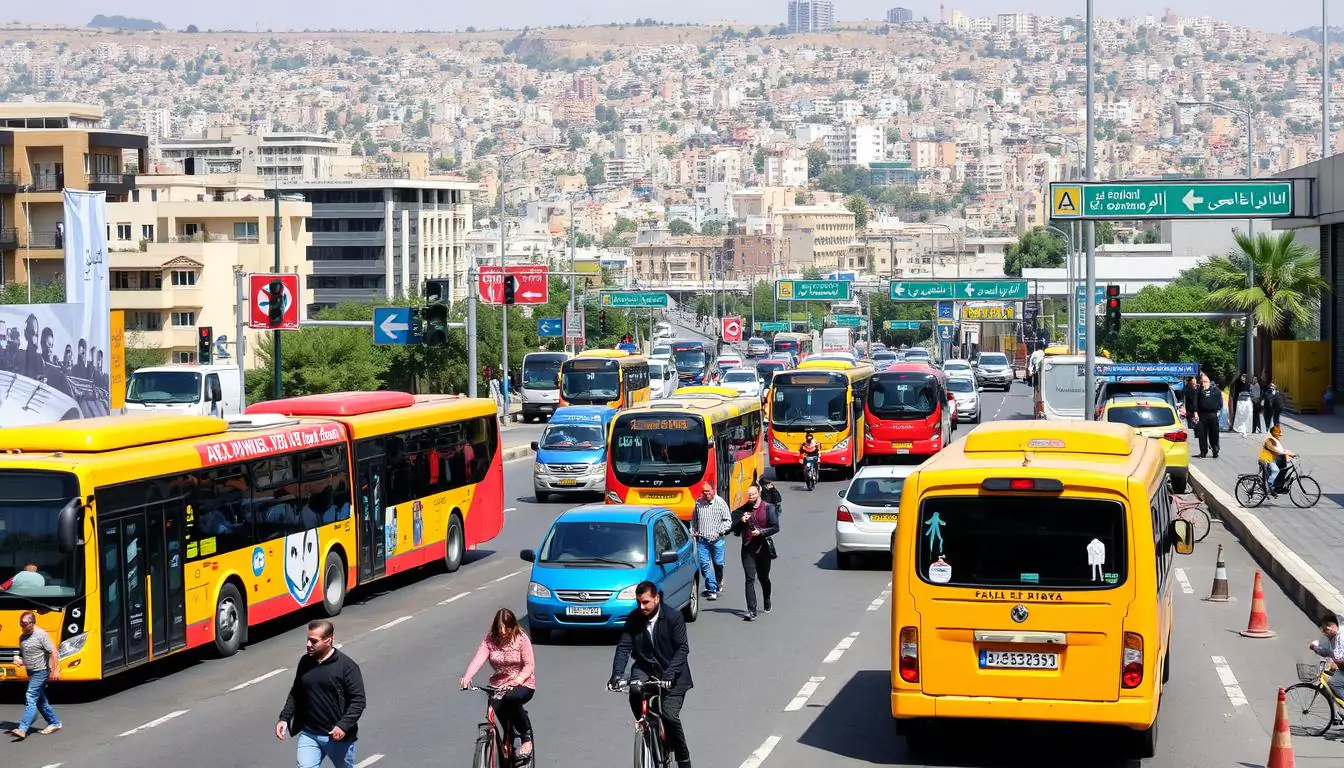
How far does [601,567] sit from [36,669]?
6.30m

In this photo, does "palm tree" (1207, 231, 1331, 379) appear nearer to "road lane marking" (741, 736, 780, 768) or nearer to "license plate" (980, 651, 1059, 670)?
"road lane marking" (741, 736, 780, 768)

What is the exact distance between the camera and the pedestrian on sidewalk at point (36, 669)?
599 inches

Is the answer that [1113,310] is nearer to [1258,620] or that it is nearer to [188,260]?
[1258,620]

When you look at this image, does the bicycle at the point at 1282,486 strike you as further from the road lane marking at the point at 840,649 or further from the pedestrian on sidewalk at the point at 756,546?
the road lane marking at the point at 840,649

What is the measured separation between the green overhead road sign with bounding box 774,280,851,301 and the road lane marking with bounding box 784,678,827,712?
329 feet

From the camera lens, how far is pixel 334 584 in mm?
22156

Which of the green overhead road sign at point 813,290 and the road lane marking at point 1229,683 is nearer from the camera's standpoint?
the road lane marking at point 1229,683

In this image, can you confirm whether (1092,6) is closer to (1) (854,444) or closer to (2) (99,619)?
(1) (854,444)

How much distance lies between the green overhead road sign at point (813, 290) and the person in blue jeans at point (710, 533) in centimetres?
9474

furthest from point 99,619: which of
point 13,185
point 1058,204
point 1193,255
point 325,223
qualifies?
point 325,223

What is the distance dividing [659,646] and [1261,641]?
9.60 m

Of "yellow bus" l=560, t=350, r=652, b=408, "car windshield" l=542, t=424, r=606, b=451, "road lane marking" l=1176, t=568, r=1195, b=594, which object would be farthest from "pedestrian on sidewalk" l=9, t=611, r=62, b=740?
"yellow bus" l=560, t=350, r=652, b=408

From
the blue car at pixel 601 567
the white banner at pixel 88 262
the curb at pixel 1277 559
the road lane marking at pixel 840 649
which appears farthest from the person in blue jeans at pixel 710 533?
the white banner at pixel 88 262

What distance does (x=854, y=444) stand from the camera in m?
40.9
